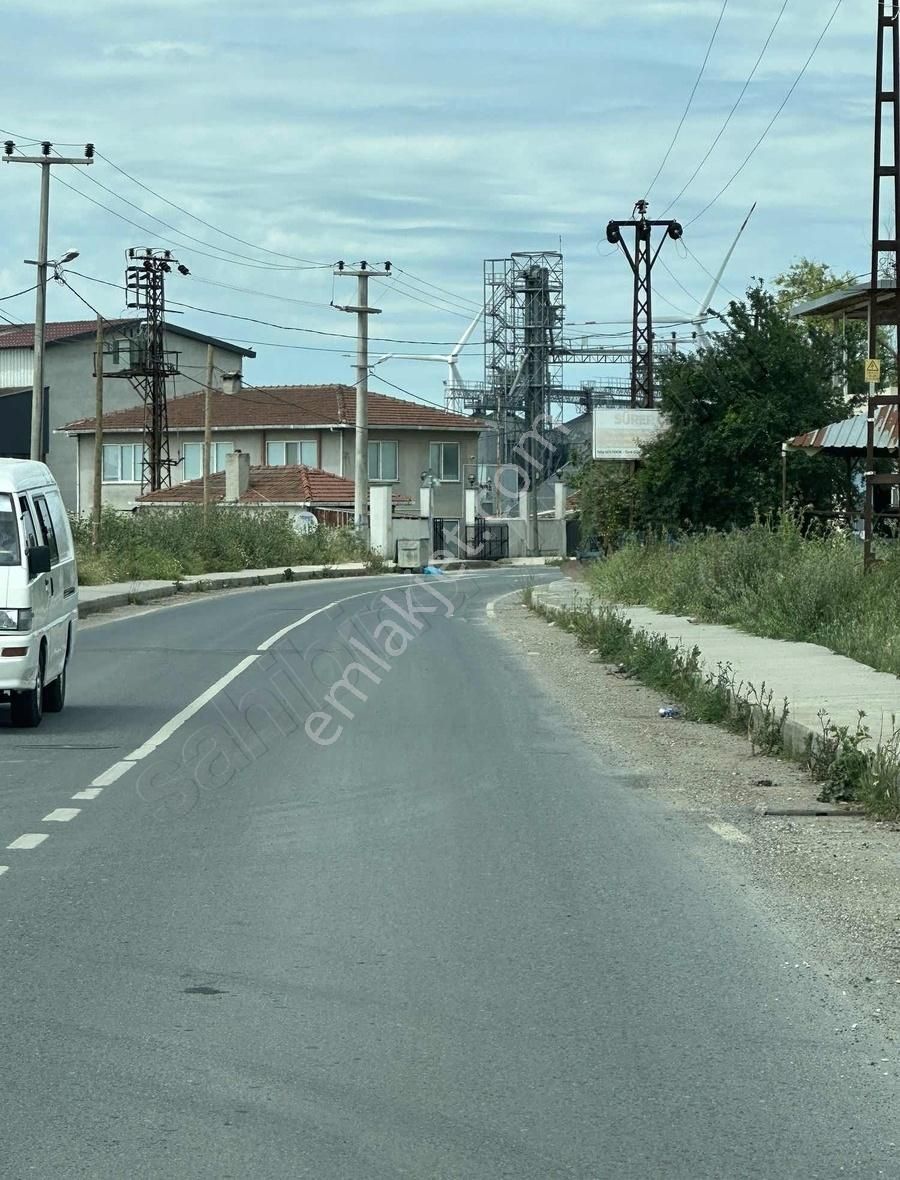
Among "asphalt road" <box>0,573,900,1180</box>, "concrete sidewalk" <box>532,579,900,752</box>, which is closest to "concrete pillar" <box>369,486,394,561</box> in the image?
"concrete sidewalk" <box>532,579,900,752</box>

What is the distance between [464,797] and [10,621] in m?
4.77

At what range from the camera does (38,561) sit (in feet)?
45.0

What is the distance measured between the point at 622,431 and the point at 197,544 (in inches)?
762

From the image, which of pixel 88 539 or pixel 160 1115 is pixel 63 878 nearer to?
pixel 160 1115

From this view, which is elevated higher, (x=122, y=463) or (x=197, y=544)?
(x=122, y=463)

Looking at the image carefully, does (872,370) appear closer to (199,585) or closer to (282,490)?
(199,585)

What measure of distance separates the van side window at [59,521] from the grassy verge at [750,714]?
605cm

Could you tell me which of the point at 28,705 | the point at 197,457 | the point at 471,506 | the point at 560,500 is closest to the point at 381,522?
the point at 471,506

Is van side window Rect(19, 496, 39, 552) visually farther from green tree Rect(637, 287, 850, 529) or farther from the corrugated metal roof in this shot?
green tree Rect(637, 287, 850, 529)

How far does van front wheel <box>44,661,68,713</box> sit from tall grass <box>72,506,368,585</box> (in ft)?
87.9

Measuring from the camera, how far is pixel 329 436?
263 feet

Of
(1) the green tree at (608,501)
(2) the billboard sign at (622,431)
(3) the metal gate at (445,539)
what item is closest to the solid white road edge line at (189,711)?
(2) the billboard sign at (622,431)

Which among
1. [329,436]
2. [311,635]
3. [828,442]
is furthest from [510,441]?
[311,635]

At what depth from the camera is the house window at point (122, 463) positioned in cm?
8300
